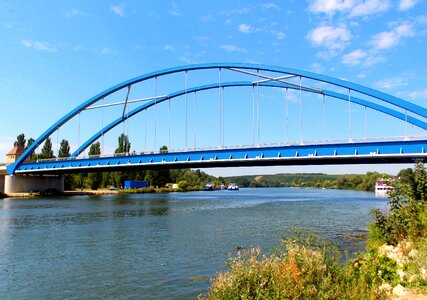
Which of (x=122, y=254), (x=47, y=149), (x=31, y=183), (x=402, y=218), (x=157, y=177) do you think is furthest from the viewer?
(x=157, y=177)

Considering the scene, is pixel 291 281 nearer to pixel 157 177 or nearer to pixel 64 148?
pixel 64 148

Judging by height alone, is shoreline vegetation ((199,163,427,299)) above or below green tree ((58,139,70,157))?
below

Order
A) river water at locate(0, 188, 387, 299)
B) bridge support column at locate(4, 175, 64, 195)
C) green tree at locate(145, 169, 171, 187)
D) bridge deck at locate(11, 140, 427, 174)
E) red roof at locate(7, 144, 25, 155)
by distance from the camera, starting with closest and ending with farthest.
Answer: river water at locate(0, 188, 387, 299)
bridge deck at locate(11, 140, 427, 174)
bridge support column at locate(4, 175, 64, 195)
red roof at locate(7, 144, 25, 155)
green tree at locate(145, 169, 171, 187)

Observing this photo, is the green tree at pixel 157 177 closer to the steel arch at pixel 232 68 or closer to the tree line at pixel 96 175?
the tree line at pixel 96 175

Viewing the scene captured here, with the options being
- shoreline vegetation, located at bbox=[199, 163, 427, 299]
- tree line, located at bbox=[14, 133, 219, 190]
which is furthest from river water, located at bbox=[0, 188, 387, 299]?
tree line, located at bbox=[14, 133, 219, 190]

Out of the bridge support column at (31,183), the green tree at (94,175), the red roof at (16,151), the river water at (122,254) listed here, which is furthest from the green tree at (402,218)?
the green tree at (94,175)

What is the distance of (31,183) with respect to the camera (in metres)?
74.2

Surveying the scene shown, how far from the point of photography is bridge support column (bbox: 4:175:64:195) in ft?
232

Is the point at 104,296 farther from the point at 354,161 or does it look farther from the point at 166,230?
the point at 354,161

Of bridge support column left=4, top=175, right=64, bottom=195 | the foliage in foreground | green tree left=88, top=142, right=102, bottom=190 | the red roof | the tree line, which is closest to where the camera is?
the foliage in foreground

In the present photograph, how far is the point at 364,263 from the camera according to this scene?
9062 mm

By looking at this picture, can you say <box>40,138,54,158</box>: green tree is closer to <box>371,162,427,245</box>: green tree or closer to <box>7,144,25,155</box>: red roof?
Answer: <box>7,144,25,155</box>: red roof

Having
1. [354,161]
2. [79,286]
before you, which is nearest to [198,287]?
[79,286]

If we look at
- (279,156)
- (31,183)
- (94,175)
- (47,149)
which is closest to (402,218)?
(279,156)
